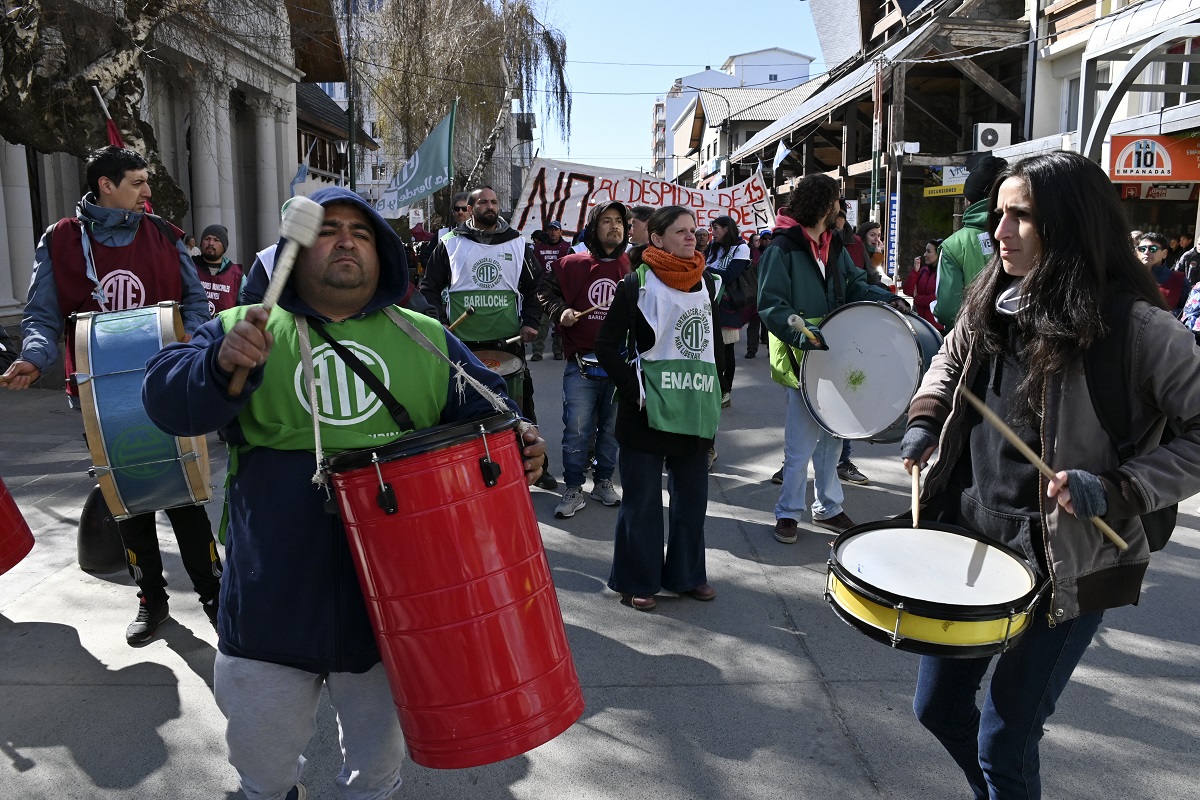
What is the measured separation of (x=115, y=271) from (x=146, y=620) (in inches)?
58.0

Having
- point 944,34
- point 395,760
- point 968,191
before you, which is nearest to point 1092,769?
point 395,760

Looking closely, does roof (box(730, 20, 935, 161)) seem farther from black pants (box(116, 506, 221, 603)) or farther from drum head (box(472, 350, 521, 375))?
black pants (box(116, 506, 221, 603))

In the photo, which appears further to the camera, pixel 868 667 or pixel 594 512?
pixel 594 512

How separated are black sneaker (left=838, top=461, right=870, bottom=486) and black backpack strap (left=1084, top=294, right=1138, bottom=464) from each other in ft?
14.8

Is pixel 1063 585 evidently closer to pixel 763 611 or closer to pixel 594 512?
pixel 763 611

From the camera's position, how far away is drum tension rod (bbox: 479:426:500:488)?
75.9 inches

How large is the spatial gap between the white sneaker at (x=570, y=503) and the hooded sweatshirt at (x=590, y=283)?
0.87 m

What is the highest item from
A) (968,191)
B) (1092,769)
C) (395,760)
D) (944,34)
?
(944,34)

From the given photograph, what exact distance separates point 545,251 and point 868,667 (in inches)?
347

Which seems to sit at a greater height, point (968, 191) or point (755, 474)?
point (968, 191)

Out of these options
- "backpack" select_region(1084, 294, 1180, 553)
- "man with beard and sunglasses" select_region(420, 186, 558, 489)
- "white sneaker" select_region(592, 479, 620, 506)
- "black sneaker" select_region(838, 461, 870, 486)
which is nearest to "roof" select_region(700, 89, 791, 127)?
"black sneaker" select_region(838, 461, 870, 486)

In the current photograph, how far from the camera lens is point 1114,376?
2.07 metres

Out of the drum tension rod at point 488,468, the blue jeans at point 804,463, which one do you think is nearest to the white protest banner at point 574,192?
the blue jeans at point 804,463

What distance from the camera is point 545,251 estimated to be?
466 inches
